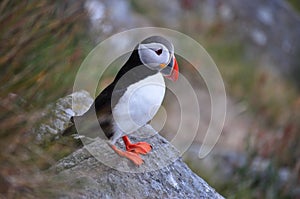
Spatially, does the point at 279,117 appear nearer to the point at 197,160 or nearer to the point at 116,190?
the point at 197,160

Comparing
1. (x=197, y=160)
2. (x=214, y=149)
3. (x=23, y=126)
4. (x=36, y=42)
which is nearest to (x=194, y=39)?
(x=214, y=149)

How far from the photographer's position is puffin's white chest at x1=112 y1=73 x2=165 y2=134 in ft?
11.5

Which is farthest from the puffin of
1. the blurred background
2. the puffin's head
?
the blurred background

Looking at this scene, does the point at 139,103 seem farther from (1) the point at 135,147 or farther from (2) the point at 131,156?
(1) the point at 135,147

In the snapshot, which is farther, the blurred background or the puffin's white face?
the puffin's white face

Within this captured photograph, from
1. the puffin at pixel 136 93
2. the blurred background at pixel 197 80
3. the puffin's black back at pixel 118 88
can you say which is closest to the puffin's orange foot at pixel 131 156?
the puffin at pixel 136 93

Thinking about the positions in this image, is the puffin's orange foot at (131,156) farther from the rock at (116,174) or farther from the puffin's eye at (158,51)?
the puffin's eye at (158,51)

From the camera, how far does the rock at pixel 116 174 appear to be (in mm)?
3484

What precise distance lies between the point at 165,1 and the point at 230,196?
6267mm

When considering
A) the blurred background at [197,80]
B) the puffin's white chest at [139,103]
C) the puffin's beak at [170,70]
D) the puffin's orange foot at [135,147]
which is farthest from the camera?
the puffin's orange foot at [135,147]

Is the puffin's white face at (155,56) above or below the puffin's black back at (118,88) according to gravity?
above

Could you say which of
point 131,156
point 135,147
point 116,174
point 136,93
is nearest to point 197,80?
point 135,147

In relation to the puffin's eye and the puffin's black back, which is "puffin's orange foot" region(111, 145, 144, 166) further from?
the puffin's eye

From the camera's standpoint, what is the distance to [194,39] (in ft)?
33.7
